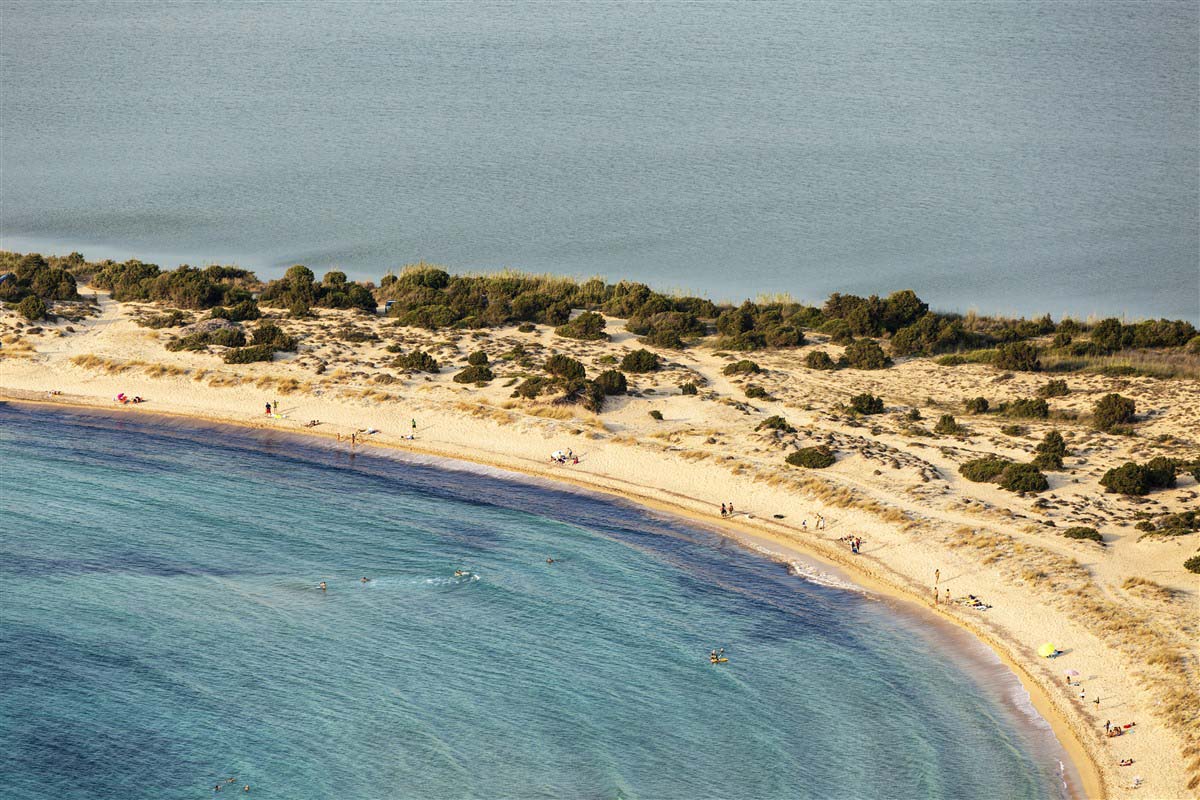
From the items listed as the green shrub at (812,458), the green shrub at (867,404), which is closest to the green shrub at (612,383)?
the green shrub at (812,458)

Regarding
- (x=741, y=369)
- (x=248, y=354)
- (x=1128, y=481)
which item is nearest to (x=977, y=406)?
(x=1128, y=481)

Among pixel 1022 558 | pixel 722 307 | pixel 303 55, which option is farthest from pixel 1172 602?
pixel 303 55

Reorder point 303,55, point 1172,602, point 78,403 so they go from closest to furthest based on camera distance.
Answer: point 1172,602 < point 78,403 < point 303,55

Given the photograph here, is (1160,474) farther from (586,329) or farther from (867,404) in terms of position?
(586,329)

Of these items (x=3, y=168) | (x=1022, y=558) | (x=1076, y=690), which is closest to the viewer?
(x=1076, y=690)

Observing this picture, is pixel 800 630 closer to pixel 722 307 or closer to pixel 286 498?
pixel 286 498

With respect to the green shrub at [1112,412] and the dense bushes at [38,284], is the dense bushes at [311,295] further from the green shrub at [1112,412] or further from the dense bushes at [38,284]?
the green shrub at [1112,412]
